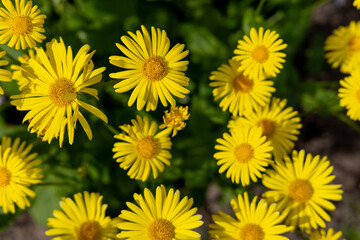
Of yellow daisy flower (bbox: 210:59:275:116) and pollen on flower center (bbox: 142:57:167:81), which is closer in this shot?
pollen on flower center (bbox: 142:57:167:81)

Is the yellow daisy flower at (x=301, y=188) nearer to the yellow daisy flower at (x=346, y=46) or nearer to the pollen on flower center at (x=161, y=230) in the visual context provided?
the pollen on flower center at (x=161, y=230)

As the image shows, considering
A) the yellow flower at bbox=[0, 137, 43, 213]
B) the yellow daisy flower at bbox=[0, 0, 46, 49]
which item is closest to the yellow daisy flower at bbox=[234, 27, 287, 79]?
the yellow daisy flower at bbox=[0, 0, 46, 49]

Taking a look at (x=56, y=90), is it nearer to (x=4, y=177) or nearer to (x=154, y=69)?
(x=154, y=69)

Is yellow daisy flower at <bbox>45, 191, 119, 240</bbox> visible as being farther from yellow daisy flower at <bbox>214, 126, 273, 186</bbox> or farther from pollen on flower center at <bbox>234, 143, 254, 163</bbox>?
pollen on flower center at <bbox>234, 143, 254, 163</bbox>

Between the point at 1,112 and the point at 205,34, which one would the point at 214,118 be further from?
the point at 1,112

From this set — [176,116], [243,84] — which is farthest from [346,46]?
[176,116]

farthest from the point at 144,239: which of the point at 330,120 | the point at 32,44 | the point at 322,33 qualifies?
the point at 322,33
